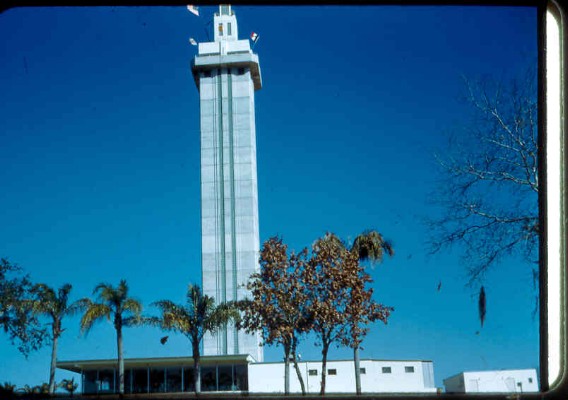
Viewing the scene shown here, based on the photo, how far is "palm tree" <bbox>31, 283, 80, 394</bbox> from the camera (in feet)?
18.7

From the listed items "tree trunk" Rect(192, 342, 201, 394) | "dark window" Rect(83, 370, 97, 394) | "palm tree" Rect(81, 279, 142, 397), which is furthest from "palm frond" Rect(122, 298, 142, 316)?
"tree trunk" Rect(192, 342, 201, 394)

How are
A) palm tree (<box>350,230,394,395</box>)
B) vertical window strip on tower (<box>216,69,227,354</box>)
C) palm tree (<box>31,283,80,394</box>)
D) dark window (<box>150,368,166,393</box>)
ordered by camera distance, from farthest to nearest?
vertical window strip on tower (<box>216,69,227,354</box>) → palm tree (<box>350,230,394,395</box>) → dark window (<box>150,368,166,393</box>) → palm tree (<box>31,283,80,394</box>)

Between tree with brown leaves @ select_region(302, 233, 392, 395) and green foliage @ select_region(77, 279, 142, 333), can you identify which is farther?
tree with brown leaves @ select_region(302, 233, 392, 395)

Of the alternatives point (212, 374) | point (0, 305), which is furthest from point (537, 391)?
point (212, 374)

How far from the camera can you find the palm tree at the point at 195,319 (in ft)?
33.8

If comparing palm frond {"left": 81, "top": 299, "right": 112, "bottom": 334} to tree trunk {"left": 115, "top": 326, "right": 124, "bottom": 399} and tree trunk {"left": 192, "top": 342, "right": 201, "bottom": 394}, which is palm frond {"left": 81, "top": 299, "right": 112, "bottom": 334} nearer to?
tree trunk {"left": 115, "top": 326, "right": 124, "bottom": 399}

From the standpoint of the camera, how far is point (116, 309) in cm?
846

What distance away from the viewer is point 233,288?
96.9ft

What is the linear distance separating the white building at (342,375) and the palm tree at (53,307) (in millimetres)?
9756

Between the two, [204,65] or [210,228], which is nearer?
[210,228]

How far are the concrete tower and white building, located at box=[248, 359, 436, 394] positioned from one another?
11479 mm

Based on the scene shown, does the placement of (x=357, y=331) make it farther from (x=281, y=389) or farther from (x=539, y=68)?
(x=539, y=68)

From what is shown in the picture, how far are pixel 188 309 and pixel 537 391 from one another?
9.86 metres
